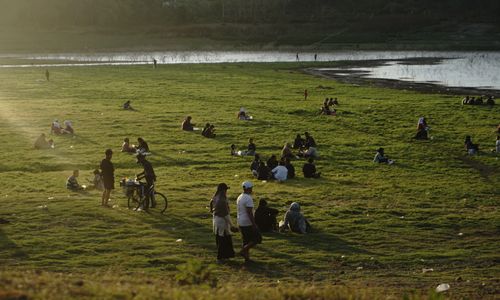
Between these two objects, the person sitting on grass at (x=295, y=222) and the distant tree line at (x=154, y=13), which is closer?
the person sitting on grass at (x=295, y=222)

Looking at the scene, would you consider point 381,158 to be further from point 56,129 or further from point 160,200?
point 56,129

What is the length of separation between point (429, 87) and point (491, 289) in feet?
193

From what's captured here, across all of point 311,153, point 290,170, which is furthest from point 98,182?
point 311,153

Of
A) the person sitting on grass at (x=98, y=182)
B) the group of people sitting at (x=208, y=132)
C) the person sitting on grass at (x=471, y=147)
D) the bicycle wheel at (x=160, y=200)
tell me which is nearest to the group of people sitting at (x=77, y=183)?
the person sitting on grass at (x=98, y=182)

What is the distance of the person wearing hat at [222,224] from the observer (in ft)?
64.7

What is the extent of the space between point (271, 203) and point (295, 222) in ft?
13.6

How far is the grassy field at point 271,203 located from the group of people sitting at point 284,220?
1.20ft

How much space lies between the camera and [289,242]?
72.1ft

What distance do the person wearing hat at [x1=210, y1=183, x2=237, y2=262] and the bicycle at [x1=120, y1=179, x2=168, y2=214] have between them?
583cm

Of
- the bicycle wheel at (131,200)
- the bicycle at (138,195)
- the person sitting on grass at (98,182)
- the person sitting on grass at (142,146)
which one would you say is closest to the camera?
the bicycle at (138,195)

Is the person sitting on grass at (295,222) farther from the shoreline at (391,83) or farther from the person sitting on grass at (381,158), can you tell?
the shoreline at (391,83)

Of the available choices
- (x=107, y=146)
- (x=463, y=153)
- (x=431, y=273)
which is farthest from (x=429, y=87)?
(x=431, y=273)

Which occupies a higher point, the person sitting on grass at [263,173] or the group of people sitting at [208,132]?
the group of people sitting at [208,132]

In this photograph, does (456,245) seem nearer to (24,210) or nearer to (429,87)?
(24,210)
